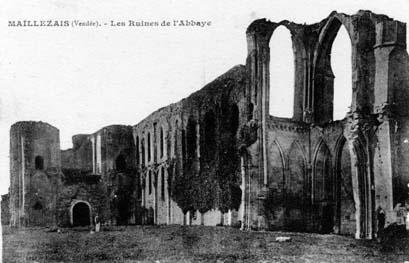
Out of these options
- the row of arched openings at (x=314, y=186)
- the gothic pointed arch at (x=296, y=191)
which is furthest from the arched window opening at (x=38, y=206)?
the gothic pointed arch at (x=296, y=191)

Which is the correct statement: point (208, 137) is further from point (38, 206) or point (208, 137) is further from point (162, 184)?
point (38, 206)

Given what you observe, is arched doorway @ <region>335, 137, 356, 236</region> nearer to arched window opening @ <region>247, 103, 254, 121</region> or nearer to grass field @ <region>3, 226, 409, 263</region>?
arched window opening @ <region>247, 103, 254, 121</region>

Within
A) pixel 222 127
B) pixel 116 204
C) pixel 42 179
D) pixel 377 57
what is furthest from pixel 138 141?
pixel 377 57

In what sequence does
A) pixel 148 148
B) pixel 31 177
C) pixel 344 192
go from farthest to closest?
pixel 148 148, pixel 31 177, pixel 344 192

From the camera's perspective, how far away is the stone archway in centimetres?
3872

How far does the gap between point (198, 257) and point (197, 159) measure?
17.2 meters

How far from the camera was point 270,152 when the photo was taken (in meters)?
24.3

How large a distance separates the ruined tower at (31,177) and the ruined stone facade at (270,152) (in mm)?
75

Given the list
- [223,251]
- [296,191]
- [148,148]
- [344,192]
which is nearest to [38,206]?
[148,148]

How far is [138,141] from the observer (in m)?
42.7

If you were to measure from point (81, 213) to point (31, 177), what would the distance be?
16.4ft

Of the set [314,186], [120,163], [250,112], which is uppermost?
[250,112]

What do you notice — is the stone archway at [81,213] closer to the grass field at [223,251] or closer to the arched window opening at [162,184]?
the arched window opening at [162,184]

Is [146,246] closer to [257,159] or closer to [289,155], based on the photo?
[257,159]
